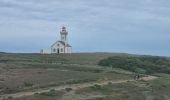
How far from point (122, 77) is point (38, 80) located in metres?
14.2

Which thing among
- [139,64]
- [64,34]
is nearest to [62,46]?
[64,34]

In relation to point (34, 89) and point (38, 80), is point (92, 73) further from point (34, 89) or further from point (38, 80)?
point (34, 89)

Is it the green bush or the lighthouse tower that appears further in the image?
the lighthouse tower

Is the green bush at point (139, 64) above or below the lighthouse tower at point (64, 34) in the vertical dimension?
below

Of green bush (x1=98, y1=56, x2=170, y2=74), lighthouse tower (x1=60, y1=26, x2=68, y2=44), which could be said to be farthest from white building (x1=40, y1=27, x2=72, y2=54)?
green bush (x1=98, y1=56, x2=170, y2=74)

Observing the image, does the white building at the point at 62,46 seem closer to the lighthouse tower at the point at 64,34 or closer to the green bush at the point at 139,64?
the lighthouse tower at the point at 64,34

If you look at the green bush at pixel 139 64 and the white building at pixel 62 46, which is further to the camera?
the white building at pixel 62 46

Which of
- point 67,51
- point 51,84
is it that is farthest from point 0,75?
point 67,51

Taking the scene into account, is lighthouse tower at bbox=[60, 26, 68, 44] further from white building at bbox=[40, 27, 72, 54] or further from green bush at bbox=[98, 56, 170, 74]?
green bush at bbox=[98, 56, 170, 74]

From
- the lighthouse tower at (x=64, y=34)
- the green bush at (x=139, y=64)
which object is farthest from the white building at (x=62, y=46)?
the green bush at (x=139, y=64)

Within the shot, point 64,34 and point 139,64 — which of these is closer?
point 139,64

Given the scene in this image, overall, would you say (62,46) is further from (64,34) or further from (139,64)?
(139,64)

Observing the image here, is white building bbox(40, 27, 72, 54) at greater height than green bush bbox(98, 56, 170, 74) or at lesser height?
greater

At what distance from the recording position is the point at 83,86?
179 feet
